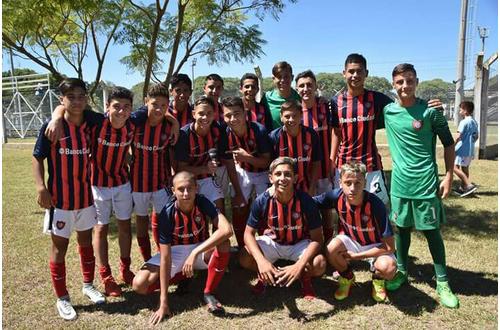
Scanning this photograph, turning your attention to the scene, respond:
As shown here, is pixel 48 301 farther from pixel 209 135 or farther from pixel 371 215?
pixel 371 215

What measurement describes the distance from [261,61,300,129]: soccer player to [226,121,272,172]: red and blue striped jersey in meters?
0.53

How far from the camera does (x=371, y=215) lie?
3.86m

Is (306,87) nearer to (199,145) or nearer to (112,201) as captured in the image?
(199,145)

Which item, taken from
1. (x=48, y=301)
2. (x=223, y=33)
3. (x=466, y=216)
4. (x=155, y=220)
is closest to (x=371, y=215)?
(x=155, y=220)

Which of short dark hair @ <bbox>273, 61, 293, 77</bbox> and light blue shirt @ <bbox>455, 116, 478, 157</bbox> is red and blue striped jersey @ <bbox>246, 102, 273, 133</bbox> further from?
light blue shirt @ <bbox>455, 116, 478, 157</bbox>

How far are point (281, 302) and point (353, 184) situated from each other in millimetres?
1253

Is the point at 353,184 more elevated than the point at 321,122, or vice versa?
the point at 321,122

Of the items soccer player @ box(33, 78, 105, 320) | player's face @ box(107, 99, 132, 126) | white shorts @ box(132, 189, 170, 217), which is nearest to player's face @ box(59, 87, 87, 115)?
soccer player @ box(33, 78, 105, 320)

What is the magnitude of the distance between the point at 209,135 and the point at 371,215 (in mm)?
1798

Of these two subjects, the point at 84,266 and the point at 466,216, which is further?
the point at 466,216

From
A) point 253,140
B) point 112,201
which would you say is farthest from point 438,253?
point 112,201

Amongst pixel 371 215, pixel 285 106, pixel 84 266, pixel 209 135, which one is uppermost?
pixel 285 106

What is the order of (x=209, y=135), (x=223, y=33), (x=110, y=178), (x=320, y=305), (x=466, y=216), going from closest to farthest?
(x=320, y=305) < (x=110, y=178) < (x=209, y=135) < (x=466, y=216) < (x=223, y=33)

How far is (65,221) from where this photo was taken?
370 centimetres
